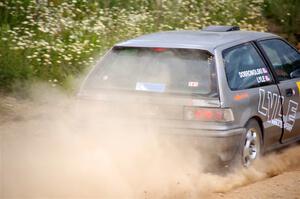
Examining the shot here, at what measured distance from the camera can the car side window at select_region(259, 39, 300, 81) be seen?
26.8ft

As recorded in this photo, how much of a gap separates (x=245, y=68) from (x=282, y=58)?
0.97 m

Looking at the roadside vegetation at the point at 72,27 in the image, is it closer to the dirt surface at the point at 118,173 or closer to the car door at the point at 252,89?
the dirt surface at the point at 118,173

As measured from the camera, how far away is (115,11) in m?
12.9

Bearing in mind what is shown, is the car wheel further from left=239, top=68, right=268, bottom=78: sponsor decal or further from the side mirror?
the side mirror

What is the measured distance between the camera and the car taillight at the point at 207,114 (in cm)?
688

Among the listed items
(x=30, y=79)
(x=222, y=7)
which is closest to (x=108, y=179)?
(x=30, y=79)

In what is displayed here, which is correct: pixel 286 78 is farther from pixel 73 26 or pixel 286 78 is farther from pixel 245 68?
pixel 73 26

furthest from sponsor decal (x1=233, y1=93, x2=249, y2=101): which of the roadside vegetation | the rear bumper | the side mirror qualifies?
the roadside vegetation

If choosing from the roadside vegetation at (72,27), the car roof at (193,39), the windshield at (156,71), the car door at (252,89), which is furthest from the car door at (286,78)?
the roadside vegetation at (72,27)

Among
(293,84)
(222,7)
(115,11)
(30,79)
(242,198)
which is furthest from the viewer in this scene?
(222,7)

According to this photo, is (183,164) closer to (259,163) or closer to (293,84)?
(259,163)

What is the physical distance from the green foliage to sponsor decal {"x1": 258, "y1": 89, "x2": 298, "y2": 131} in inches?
146

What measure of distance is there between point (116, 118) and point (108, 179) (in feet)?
2.51

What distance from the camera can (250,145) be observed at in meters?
7.38
